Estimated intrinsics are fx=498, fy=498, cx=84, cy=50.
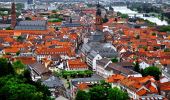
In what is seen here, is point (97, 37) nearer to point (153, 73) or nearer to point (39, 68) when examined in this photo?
point (39, 68)

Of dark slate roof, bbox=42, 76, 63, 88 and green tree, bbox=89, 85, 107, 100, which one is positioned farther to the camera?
dark slate roof, bbox=42, 76, 63, 88

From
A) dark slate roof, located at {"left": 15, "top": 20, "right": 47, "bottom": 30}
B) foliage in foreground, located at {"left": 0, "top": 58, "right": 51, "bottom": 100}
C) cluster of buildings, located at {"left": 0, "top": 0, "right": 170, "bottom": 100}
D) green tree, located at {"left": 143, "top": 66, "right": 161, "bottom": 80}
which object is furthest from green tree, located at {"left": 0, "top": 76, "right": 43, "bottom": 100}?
dark slate roof, located at {"left": 15, "top": 20, "right": 47, "bottom": 30}

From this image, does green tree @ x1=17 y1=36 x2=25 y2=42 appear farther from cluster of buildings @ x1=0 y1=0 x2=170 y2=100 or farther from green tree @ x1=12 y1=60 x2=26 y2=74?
green tree @ x1=12 y1=60 x2=26 y2=74

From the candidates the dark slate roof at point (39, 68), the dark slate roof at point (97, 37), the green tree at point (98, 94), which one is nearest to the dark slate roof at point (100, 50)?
the dark slate roof at point (97, 37)

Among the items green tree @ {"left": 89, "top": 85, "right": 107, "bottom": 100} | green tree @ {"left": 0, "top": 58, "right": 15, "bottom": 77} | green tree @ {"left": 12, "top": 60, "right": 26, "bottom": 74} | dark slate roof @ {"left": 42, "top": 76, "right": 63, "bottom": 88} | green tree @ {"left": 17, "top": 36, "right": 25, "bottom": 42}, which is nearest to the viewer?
green tree @ {"left": 89, "top": 85, "right": 107, "bottom": 100}

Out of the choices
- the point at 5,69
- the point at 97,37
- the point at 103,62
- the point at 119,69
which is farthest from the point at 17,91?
the point at 97,37

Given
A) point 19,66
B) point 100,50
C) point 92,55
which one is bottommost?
point 92,55

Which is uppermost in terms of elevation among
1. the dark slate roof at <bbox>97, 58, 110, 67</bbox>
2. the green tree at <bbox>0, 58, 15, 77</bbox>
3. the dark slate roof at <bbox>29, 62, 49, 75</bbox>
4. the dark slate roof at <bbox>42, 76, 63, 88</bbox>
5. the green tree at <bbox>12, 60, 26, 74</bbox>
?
the green tree at <bbox>0, 58, 15, 77</bbox>

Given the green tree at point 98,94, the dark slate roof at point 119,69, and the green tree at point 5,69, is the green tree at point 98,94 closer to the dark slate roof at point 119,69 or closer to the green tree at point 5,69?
the green tree at point 5,69

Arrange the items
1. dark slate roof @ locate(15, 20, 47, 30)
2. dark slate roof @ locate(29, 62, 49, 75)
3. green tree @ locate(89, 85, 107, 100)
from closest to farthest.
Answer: green tree @ locate(89, 85, 107, 100), dark slate roof @ locate(29, 62, 49, 75), dark slate roof @ locate(15, 20, 47, 30)
